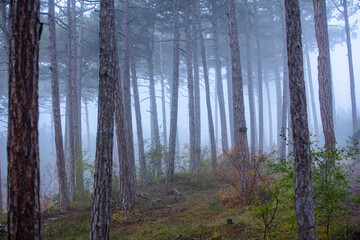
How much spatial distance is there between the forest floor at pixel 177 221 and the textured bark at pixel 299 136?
574 millimetres

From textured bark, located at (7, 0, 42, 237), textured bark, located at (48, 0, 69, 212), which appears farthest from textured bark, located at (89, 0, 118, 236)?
textured bark, located at (48, 0, 69, 212)

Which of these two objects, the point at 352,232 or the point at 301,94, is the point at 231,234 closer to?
the point at 352,232

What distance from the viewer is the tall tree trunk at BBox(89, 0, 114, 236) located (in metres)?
5.85

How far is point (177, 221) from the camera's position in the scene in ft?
26.0

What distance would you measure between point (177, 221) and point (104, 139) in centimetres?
363

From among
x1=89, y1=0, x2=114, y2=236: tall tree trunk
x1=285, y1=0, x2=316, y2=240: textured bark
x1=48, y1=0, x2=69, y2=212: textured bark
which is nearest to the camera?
x1=285, y1=0, x2=316, y2=240: textured bark

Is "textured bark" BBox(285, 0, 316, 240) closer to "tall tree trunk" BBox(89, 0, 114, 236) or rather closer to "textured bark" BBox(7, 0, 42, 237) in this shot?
"tall tree trunk" BBox(89, 0, 114, 236)

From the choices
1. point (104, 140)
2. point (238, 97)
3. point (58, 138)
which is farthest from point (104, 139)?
point (238, 97)

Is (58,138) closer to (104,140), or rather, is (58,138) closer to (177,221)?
(104,140)

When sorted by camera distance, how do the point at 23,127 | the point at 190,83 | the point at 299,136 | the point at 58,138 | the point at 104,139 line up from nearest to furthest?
1. the point at 23,127
2. the point at 299,136
3. the point at 104,139
4. the point at 58,138
5. the point at 190,83

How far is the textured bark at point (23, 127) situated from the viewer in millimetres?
3607

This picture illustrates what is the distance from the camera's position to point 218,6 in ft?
63.1

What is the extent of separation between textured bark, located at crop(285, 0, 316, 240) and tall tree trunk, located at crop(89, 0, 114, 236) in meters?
3.90

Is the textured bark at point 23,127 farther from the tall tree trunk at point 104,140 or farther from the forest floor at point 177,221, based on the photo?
the forest floor at point 177,221
